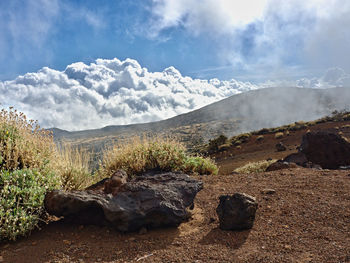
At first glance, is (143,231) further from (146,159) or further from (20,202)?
(146,159)

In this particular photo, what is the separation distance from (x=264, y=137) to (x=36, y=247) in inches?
1160

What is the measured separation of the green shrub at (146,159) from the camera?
768cm

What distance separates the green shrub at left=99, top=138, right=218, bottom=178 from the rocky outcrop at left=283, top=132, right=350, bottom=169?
4.63 metres

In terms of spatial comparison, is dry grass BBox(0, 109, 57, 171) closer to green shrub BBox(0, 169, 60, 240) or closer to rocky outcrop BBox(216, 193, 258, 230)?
green shrub BBox(0, 169, 60, 240)

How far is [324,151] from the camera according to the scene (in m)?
10.4

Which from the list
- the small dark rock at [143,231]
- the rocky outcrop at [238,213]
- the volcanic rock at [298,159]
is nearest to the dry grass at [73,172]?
the small dark rock at [143,231]

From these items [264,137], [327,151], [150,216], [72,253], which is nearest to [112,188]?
[150,216]

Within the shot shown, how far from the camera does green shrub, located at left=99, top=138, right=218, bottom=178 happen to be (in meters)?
7.68

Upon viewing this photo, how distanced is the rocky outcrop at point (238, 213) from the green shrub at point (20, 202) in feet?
9.18

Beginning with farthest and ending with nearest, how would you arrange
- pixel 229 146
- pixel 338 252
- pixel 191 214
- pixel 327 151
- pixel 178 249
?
pixel 229 146
pixel 327 151
pixel 191 214
pixel 178 249
pixel 338 252

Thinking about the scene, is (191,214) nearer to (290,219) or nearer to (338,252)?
(290,219)

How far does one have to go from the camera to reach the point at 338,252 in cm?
329

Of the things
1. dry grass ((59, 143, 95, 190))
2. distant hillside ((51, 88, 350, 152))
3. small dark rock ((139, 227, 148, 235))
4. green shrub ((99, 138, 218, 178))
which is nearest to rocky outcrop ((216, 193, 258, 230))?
small dark rock ((139, 227, 148, 235))

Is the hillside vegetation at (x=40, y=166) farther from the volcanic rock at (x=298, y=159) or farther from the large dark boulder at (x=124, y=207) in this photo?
the volcanic rock at (x=298, y=159)
